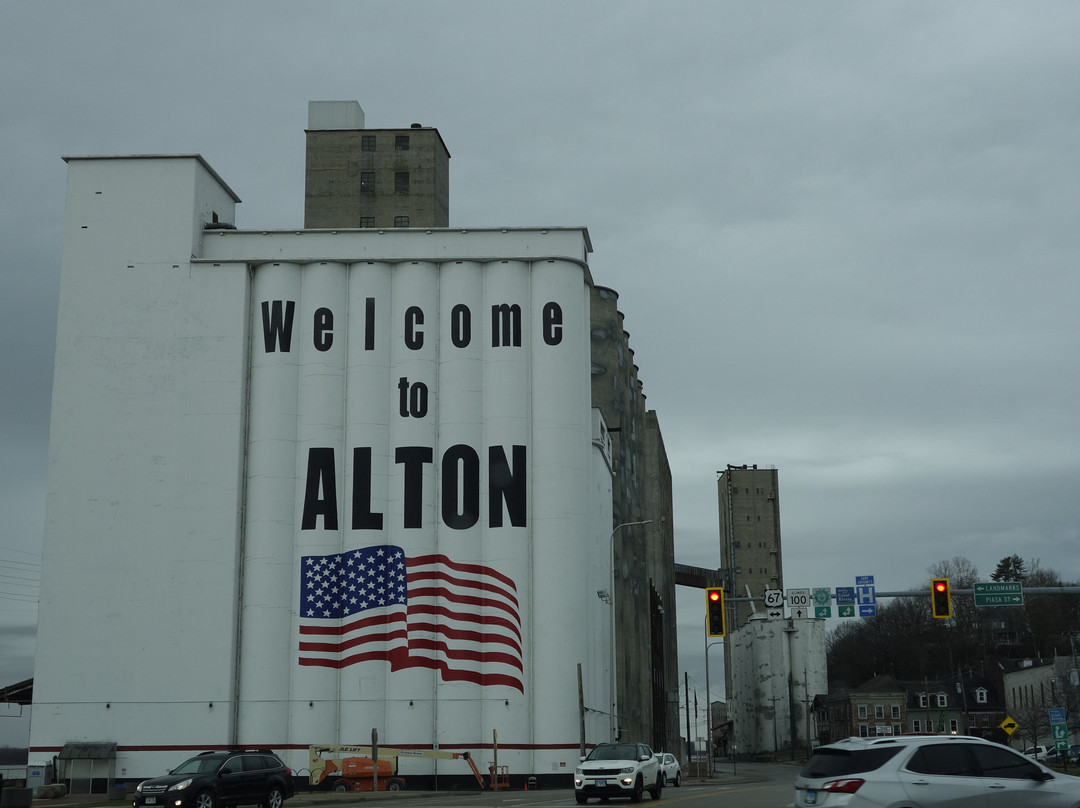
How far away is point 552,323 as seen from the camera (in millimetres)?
56531

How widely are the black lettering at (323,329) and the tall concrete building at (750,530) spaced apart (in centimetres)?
12493

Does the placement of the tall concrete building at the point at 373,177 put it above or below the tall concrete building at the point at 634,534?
above

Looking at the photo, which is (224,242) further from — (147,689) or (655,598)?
(655,598)

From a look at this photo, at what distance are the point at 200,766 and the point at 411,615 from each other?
23.6 m

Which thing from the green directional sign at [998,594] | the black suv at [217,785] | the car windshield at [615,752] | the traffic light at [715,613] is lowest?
the black suv at [217,785]

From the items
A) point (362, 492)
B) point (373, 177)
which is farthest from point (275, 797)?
point (373, 177)

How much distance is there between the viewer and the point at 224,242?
190ft

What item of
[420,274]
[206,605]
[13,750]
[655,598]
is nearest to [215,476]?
[206,605]

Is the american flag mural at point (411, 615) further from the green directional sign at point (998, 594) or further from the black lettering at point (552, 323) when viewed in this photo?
the green directional sign at point (998, 594)

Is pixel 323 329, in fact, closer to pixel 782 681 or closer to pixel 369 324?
pixel 369 324

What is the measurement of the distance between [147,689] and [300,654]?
Answer: 6782 millimetres

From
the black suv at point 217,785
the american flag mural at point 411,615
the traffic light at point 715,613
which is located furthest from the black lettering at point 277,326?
the black suv at point 217,785

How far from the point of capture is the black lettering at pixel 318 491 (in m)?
54.3

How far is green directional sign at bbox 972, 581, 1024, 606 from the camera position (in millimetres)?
41656
